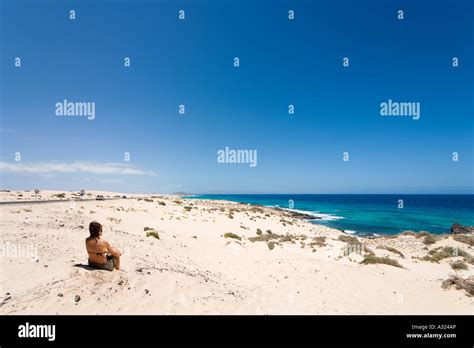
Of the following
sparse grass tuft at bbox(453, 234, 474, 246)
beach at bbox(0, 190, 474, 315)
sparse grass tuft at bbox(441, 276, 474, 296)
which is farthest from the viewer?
sparse grass tuft at bbox(453, 234, 474, 246)

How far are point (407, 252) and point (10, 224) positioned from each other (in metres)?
31.0

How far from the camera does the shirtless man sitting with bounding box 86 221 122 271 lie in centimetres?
875

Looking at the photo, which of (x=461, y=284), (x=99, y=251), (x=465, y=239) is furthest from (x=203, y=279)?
(x=465, y=239)

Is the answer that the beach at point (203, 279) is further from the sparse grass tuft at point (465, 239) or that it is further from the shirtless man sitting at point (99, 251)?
the sparse grass tuft at point (465, 239)

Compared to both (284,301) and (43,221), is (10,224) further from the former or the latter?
(284,301)

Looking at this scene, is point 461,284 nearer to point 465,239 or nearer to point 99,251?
point 99,251

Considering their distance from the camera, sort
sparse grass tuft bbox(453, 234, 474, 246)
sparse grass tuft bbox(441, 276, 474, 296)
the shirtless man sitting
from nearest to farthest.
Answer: the shirtless man sitting → sparse grass tuft bbox(441, 276, 474, 296) → sparse grass tuft bbox(453, 234, 474, 246)

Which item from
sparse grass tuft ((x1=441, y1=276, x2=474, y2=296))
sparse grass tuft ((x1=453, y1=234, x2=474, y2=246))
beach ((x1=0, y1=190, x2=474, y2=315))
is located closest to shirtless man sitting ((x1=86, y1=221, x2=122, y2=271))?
beach ((x1=0, y1=190, x2=474, y2=315))

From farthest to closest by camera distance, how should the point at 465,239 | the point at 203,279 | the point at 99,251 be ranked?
the point at 465,239, the point at 203,279, the point at 99,251

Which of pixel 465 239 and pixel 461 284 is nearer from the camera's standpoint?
pixel 461 284

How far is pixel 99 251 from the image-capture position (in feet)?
29.2

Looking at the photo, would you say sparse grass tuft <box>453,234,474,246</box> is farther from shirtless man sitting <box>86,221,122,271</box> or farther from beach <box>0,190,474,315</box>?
shirtless man sitting <box>86,221,122,271</box>

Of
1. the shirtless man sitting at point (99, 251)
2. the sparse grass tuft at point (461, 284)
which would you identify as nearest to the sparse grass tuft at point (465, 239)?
the sparse grass tuft at point (461, 284)
